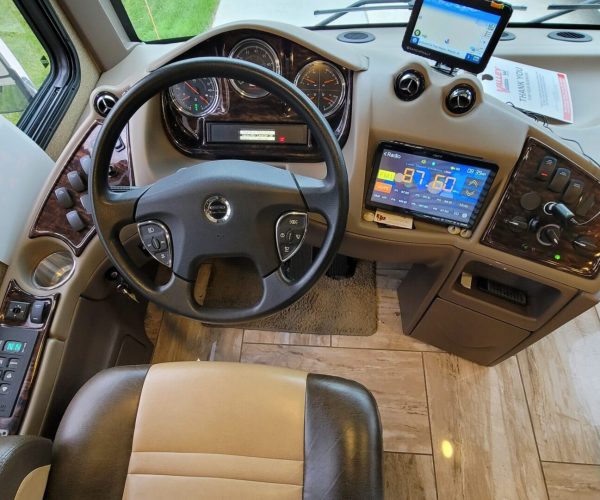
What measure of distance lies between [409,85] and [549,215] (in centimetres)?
41

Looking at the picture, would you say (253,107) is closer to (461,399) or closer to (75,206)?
(75,206)

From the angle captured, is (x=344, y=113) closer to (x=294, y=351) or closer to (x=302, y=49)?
(x=302, y=49)

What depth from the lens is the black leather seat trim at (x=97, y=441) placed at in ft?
2.61

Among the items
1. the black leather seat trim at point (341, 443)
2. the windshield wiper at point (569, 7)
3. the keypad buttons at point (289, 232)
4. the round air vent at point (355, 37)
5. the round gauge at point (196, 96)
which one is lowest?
the black leather seat trim at point (341, 443)

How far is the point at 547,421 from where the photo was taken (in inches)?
55.4

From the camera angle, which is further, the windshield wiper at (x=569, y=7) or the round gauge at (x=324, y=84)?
the windshield wiper at (x=569, y=7)

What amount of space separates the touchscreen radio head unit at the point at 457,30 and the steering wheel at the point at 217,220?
1.33 feet

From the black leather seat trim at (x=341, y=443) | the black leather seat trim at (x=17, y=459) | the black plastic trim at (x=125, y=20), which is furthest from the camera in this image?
the black plastic trim at (x=125, y=20)

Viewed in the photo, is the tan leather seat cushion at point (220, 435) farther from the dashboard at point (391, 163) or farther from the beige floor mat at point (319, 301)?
the beige floor mat at point (319, 301)

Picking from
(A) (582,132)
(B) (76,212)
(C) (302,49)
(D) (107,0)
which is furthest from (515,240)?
(D) (107,0)

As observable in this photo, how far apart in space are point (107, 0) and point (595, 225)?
1.46 metres

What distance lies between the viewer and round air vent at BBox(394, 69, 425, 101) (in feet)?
2.88

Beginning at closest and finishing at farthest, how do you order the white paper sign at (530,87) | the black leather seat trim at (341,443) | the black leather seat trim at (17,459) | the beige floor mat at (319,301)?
1. the black leather seat trim at (17,459)
2. the black leather seat trim at (341,443)
3. the white paper sign at (530,87)
4. the beige floor mat at (319,301)

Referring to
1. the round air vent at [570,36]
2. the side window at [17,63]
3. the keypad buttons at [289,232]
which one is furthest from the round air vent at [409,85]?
the side window at [17,63]
